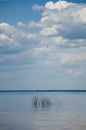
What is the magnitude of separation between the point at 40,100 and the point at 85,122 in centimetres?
301

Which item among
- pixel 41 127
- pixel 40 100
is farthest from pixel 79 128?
pixel 40 100

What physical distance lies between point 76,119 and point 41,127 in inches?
38.5

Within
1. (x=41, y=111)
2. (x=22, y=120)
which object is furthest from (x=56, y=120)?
(x=41, y=111)

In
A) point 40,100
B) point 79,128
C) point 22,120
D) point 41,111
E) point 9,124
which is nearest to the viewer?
point 79,128

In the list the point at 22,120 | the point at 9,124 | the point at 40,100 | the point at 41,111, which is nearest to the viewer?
the point at 9,124

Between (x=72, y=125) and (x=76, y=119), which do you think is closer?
(x=72, y=125)

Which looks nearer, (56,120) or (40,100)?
(56,120)

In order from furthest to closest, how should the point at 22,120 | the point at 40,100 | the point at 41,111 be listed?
the point at 40,100 < the point at 41,111 < the point at 22,120

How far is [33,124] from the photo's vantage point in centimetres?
693

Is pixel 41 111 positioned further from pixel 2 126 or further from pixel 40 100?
pixel 2 126

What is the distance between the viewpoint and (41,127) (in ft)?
21.5

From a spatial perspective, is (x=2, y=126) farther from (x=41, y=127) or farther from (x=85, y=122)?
(x=85, y=122)

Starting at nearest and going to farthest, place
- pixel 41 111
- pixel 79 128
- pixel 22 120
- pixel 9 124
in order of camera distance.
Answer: pixel 79 128
pixel 9 124
pixel 22 120
pixel 41 111

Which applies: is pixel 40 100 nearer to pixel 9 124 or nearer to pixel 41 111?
pixel 41 111
